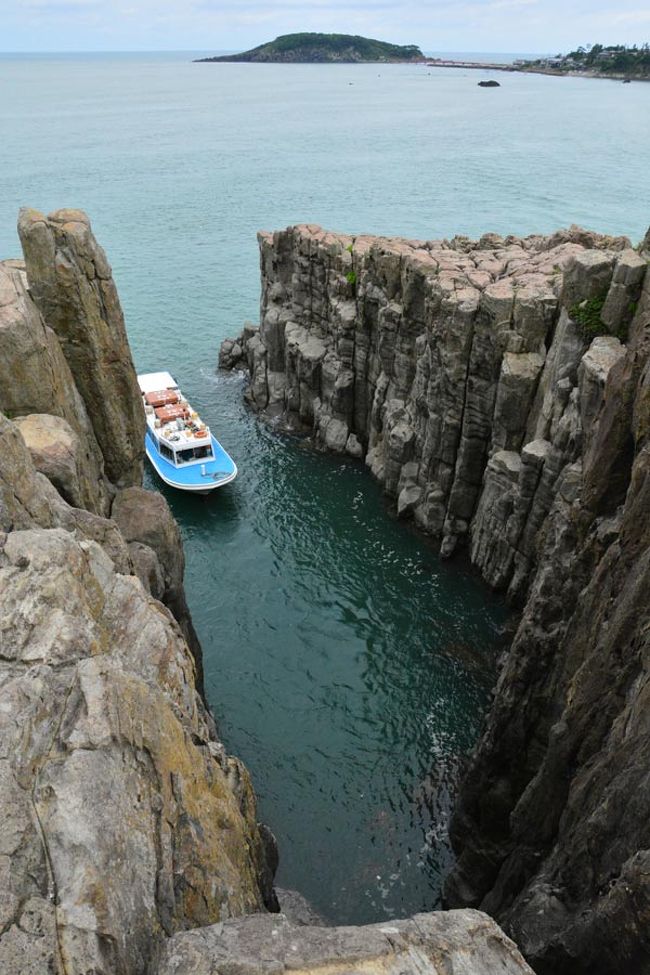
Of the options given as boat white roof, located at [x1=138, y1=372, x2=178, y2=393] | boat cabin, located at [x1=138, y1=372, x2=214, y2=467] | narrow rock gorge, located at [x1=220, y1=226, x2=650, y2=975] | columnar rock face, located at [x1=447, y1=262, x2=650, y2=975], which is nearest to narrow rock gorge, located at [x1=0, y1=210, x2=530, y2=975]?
columnar rock face, located at [x1=447, y1=262, x2=650, y2=975]

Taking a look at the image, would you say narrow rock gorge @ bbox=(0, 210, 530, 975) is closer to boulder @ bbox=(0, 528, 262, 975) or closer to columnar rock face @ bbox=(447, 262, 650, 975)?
boulder @ bbox=(0, 528, 262, 975)

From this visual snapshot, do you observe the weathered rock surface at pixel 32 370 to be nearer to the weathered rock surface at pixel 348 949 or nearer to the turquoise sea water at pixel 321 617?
the turquoise sea water at pixel 321 617

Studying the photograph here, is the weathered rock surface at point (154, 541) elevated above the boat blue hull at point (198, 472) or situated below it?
above

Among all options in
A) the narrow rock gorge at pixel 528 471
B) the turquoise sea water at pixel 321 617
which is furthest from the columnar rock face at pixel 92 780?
the turquoise sea water at pixel 321 617

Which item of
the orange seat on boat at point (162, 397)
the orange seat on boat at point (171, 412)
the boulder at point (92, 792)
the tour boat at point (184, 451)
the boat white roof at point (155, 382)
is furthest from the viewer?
the boat white roof at point (155, 382)

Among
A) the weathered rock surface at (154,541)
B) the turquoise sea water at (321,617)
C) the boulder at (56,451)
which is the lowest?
the turquoise sea water at (321,617)

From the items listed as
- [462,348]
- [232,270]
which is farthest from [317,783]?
[232,270]
